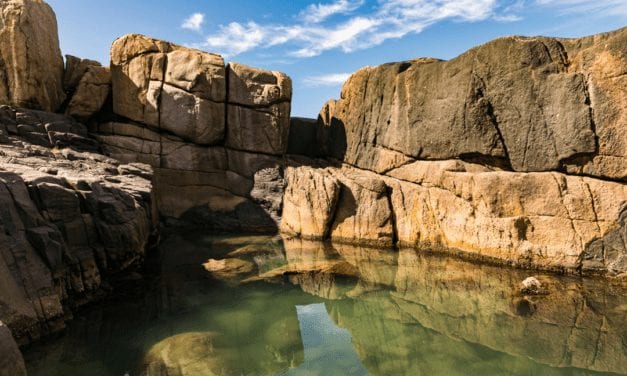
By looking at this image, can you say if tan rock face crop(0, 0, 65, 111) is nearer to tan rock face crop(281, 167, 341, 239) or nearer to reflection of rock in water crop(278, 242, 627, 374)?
tan rock face crop(281, 167, 341, 239)

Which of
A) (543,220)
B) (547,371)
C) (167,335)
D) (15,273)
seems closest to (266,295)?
(167,335)

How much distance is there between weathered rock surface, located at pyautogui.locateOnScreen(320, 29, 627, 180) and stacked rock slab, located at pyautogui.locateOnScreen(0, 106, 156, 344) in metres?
10.7

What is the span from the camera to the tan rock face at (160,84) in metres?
19.5

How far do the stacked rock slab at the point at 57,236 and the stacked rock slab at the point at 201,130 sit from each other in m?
5.51

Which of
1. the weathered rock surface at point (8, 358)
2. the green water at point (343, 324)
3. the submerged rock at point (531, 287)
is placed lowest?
the green water at point (343, 324)

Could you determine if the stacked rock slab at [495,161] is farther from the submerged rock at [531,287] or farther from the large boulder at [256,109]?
the large boulder at [256,109]

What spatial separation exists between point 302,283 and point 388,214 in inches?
239

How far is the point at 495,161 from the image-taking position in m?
14.4

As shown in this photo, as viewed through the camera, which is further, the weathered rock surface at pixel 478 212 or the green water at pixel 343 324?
the weathered rock surface at pixel 478 212

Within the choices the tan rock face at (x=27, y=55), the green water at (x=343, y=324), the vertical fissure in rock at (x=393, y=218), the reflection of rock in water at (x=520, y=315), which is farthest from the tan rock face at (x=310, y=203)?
the tan rock face at (x=27, y=55)

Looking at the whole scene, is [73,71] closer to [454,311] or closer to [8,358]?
[8,358]

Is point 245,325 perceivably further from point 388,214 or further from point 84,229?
point 388,214

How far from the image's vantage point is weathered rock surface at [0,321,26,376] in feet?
16.8

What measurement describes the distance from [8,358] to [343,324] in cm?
637
